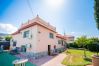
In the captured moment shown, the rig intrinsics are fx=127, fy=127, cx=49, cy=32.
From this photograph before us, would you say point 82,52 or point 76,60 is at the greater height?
point 82,52

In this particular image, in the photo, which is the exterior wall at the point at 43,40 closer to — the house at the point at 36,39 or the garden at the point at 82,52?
the house at the point at 36,39

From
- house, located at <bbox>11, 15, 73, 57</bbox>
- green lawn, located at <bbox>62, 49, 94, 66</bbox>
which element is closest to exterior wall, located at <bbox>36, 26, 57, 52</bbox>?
house, located at <bbox>11, 15, 73, 57</bbox>

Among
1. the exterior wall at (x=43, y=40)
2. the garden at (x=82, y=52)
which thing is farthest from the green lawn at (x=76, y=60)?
the exterior wall at (x=43, y=40)

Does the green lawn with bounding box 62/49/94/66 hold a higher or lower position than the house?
lower

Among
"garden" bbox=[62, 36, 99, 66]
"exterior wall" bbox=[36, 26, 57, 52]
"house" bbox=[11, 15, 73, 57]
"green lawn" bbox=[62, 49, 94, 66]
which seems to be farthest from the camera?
"exterior wall" bbox=[36, 26, 57, 52]

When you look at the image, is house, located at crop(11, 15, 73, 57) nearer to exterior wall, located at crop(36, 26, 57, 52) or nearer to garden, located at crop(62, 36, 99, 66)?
exterior wall, located at crop(36, 26, 57, 52)

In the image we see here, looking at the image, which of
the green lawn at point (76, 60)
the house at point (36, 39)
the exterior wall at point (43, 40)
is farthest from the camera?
the exterior wall at point (43, 40)

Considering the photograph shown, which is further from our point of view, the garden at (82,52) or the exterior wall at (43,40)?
the exterior wall at (43,40)

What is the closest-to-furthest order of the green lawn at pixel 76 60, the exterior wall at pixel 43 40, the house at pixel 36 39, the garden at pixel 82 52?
the green lawn at pixel 76 60 < the garden at pixel 82 52 < the house at pixel 36 39 < the exterior wall at pixel 43 40

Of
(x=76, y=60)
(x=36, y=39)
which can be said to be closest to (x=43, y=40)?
(x=36, y=39)

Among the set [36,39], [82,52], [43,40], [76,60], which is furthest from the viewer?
[82,52]

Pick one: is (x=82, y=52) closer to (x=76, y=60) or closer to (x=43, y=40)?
(x=43, y=40)

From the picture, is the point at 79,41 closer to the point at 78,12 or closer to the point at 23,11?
the point at 78,12

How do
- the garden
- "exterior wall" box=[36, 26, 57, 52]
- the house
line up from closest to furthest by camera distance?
1. the garden
2. the house
3. "exterior wall" box=[36, 26, 57, 52]
